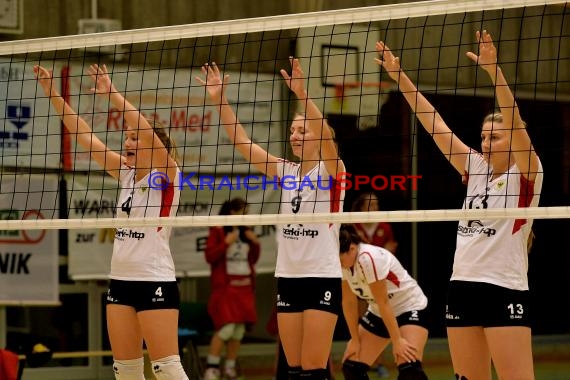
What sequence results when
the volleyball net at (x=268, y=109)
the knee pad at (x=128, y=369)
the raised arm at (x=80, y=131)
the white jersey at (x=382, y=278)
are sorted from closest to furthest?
the knee pad at (x=128, y=369), the raised arm at (x=80, y=131), the white jersey at (x=382, y=278), the volleyball net at (x=268, y=109)

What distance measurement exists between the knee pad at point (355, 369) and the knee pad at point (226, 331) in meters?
3.35

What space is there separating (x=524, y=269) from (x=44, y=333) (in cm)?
684

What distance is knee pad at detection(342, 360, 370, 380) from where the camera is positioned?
7.45 meters

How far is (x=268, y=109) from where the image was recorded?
37.9ft

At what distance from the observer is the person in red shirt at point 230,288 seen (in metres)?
10.7

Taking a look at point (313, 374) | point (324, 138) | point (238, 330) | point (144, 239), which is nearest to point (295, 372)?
point (313, 374)

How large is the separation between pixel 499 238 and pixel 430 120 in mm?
822

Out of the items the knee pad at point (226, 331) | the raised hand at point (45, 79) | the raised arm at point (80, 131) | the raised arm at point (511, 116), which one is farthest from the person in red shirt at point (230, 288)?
the raised arm at point (511, 116)

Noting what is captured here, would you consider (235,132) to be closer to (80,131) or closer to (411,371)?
(80,131)

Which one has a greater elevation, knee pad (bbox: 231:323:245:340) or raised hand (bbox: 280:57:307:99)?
raised hand (bbox: 280:57:307:99)

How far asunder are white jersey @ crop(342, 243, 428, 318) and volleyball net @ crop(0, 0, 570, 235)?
3.36 ft

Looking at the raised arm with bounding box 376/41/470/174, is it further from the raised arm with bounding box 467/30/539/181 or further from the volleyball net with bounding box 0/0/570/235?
the volleyball net with bounding box 0/0/570/235

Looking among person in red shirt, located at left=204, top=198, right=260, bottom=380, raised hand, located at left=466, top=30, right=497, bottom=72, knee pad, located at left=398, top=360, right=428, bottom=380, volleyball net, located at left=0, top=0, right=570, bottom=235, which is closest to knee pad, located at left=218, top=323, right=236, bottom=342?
person in red shirt, located at left=204, top=198, right=260, bottom=380

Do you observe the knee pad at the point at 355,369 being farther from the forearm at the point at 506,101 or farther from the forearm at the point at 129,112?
the forearm at the point at 506,101
